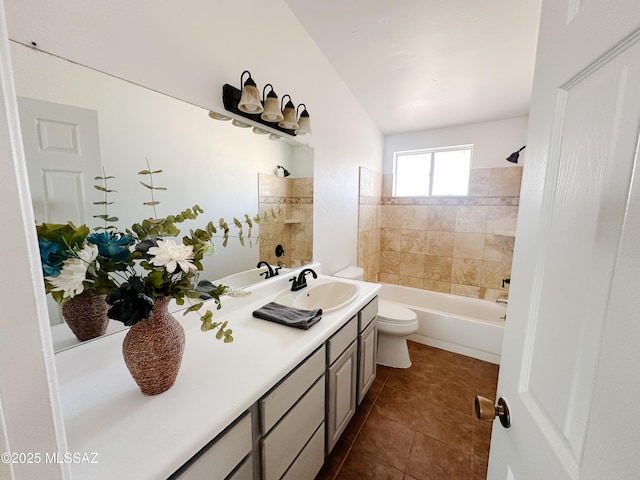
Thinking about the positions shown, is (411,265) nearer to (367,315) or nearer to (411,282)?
(411,282)

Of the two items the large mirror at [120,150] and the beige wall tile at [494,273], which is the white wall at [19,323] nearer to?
the large mirror at [120,150]

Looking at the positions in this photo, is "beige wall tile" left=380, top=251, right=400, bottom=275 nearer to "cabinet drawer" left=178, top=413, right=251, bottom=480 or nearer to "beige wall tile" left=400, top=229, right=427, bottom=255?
"beige wall tile" left=400, top=229, right=427, bottom=255

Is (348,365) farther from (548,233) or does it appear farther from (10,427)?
(10,427)

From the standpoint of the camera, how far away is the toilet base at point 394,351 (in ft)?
7.50

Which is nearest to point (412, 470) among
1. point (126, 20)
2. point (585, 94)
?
point (585, 94)

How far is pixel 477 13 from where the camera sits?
1.43m

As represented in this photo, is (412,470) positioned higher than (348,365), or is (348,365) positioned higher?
(348,365)

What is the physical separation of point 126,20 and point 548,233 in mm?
1399

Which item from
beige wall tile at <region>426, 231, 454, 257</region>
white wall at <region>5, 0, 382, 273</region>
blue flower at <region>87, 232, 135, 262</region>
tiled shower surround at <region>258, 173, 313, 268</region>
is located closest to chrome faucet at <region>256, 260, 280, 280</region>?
tiled shower surround at <region>258, 173, 313, 268</region>

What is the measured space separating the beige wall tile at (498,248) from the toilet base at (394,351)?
4.93 ft

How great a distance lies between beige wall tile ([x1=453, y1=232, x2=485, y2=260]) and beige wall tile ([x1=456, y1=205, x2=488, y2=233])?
0.06 meters

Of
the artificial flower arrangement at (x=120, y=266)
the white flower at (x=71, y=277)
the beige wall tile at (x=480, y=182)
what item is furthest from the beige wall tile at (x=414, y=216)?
the white flower at (x=71, y=277)

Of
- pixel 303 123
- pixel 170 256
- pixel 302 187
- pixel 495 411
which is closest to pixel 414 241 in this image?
pixel 302 187

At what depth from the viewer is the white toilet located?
87.1 inches
